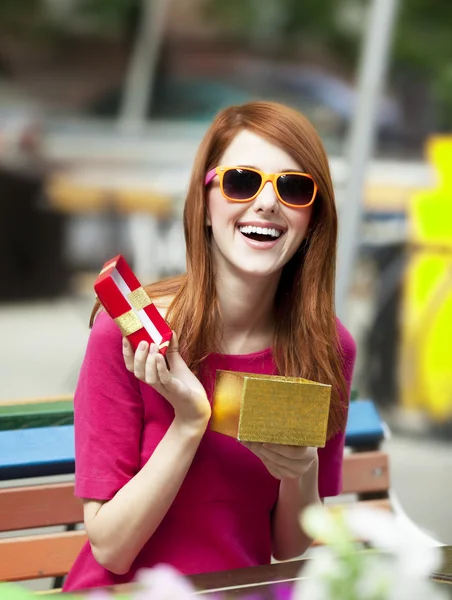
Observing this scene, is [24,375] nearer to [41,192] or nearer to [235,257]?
[41,192]

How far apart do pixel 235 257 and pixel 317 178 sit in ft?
0.64

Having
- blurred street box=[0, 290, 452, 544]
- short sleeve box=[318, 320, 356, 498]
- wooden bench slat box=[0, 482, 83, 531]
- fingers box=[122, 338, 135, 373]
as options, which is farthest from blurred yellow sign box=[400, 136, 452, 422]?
fingers box=[122, 338, 135, 373]

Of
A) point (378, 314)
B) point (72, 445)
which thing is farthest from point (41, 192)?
point (72, 445)

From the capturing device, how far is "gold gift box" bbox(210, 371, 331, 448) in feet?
5.09

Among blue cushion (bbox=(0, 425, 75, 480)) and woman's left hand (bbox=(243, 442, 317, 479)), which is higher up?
woman's left hand (bbox=(243, 442, 317, 479))

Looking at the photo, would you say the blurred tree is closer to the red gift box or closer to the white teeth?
the white teeth

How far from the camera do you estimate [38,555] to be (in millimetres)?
2029

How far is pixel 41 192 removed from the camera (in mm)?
7816

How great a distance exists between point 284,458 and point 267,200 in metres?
0.43

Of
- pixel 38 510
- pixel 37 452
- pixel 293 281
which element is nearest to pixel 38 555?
pixel 38 510

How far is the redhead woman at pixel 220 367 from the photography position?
168cm

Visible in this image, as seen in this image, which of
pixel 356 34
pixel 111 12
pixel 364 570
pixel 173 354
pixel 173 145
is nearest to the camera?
pixel 364 570

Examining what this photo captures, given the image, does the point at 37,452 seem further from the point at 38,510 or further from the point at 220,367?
the point at 220,367

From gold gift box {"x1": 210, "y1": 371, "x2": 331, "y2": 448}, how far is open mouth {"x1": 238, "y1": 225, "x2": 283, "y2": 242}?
28cm
